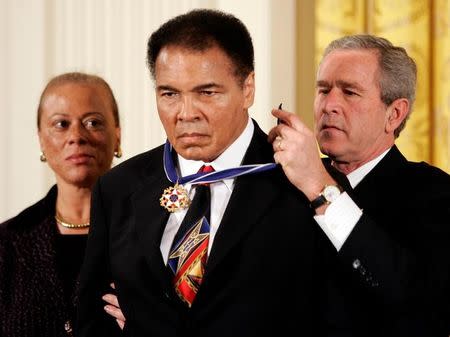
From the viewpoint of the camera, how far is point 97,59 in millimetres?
3105

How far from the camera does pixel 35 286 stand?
7.11 ft

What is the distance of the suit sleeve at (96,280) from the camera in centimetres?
169

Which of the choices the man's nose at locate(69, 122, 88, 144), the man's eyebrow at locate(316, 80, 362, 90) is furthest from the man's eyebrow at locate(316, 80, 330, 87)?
the man's nose at locate(69, 122, 88, 144)

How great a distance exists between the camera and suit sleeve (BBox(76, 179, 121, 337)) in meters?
1.69

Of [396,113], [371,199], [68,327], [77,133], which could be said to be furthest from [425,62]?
[68,327]

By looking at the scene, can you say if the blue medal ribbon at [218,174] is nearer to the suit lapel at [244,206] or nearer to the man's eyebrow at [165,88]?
the suit lapel at [244,206]

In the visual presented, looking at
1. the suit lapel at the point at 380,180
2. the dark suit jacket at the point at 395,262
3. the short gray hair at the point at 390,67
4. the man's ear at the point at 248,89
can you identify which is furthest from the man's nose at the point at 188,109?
the short gray hair at the point at 390,67

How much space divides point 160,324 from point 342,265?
344 millimetres

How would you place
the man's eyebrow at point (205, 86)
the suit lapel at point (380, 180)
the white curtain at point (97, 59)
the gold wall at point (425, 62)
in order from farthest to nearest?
the white curtain at point (97, 59), the gold wall at point (425, 62), the suit lapel at point (380, 180), the man's eyebrow at point (205, 86)

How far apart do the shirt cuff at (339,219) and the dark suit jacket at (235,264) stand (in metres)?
0.03

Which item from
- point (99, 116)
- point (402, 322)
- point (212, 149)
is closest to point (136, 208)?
point (212, 149)

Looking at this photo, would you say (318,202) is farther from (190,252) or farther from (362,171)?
(362,171)

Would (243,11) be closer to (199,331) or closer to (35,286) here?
(35,286)

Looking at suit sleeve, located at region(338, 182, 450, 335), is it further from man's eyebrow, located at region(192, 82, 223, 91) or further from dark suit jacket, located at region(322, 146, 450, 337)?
man's eyebrow, located at region(192, 82, 223, 91)
